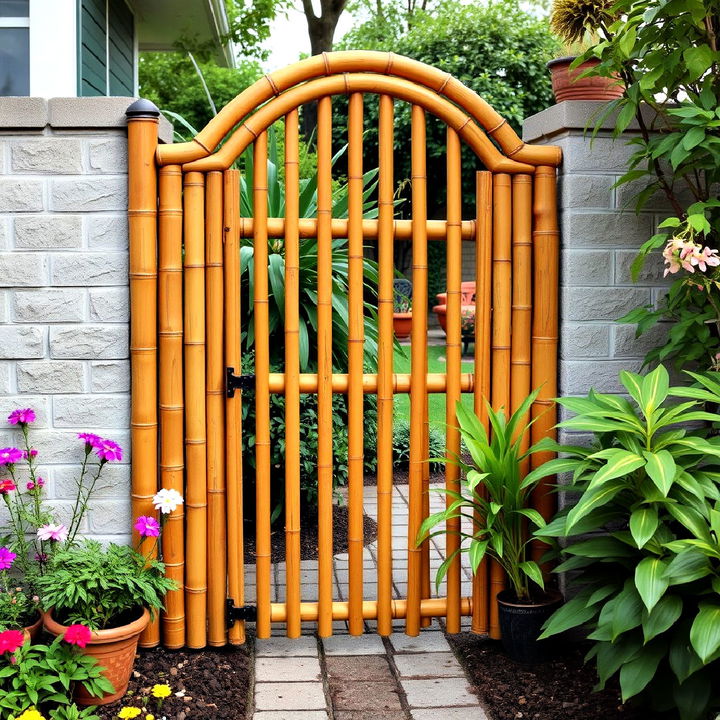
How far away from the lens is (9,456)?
2.74m

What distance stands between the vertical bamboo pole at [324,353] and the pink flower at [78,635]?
32.7 inches

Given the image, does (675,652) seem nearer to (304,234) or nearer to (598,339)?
(598,339)

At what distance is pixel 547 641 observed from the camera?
9.43 feet

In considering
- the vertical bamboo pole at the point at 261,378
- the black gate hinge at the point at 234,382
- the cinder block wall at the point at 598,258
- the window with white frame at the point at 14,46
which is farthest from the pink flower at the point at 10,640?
the window with white frame at the point at 14,46

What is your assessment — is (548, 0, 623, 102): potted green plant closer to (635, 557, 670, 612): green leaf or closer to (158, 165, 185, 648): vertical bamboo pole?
(158, 165, 185, 648): vertical bamboo pole

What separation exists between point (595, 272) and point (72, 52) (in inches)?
154

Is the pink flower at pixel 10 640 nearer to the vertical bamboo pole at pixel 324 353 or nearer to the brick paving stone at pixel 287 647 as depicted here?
the brick paving stone at pixel 287 647

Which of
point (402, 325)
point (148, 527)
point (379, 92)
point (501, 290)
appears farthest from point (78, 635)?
point (402, 325)

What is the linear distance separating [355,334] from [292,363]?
22cm

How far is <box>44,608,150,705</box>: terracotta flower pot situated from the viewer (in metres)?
2.53

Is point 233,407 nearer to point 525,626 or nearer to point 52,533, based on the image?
point 52,533

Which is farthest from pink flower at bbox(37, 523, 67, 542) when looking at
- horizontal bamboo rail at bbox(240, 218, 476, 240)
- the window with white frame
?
the window with white frame

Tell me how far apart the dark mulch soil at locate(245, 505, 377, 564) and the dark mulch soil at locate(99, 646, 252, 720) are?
100 centimetres

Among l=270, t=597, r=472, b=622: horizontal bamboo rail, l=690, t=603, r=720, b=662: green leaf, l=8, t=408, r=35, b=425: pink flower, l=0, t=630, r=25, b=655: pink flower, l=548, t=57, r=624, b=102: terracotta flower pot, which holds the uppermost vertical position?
l=548, t=57, r=624, b=102: terracotta flower pot
